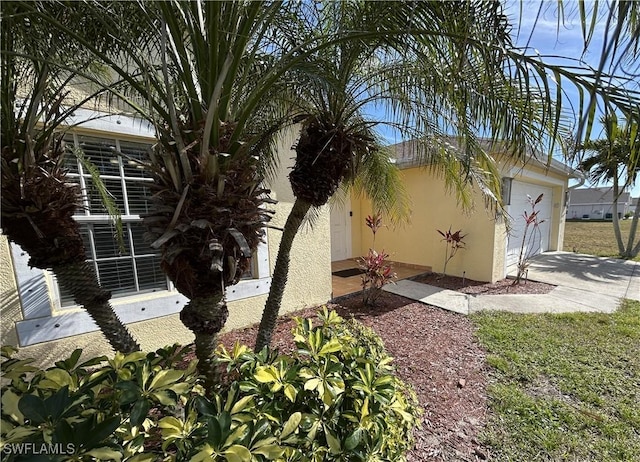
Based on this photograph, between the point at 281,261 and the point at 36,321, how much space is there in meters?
3.18

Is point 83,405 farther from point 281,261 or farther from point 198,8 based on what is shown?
point 198,8

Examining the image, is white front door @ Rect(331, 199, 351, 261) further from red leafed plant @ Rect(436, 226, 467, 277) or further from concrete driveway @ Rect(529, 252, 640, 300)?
concrete driveway @ Rect(529, 252, 640, 300)

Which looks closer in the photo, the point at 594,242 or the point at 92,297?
the point at 92,297

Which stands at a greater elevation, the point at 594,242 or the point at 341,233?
the point at 341,233

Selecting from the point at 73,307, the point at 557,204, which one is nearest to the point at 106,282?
the point at 73,307

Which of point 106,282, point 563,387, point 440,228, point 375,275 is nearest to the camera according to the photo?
point 563,387

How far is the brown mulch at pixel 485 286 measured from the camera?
7343mm

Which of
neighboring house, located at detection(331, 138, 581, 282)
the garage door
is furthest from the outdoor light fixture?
the garage door

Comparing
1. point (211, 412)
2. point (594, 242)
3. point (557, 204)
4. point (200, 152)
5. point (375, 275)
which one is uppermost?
point (200, 152)

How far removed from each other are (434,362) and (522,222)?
8.16m

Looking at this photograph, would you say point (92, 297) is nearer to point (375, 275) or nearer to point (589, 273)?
point (375, 275)

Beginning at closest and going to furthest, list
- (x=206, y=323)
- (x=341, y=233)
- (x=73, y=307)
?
1. (x=206, y=323)
2. (x=73, y=307)
3. (x=341, y=233)

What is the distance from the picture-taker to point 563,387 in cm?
355

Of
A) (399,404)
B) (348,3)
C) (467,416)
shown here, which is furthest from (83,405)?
(348,3)
